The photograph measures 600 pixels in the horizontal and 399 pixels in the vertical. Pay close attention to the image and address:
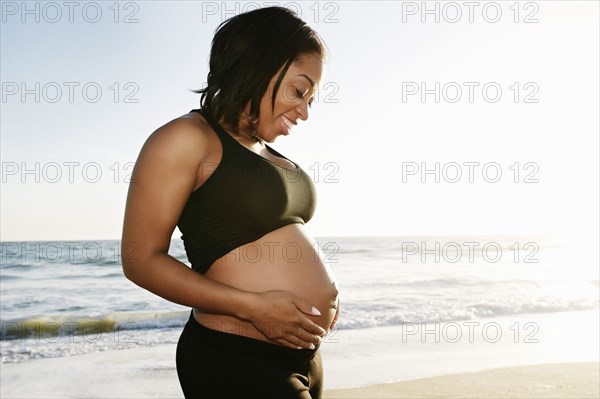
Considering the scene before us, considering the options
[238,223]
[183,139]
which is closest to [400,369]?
[238,223]

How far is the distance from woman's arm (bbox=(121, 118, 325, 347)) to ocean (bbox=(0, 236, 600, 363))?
17.3 ft

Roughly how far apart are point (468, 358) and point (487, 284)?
7627mm

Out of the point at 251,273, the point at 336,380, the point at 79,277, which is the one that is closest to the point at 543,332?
the point at 336,380

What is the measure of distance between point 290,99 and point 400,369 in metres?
4.07

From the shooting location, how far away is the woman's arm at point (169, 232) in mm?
1429

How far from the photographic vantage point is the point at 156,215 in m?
1.44

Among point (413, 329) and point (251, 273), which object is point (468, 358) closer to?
point (413, 329)

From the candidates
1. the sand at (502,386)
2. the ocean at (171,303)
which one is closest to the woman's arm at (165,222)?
the sand at (502,386)

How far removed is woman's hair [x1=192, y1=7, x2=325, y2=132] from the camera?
1.62m

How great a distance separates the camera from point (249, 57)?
164 centimetres

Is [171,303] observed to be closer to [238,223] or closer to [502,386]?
[502,386]

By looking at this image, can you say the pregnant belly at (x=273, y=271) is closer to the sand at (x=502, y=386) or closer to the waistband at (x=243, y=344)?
the waistband at (x=243, y=344)

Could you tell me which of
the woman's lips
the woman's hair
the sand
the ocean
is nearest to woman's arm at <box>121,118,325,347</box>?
the woman's hair

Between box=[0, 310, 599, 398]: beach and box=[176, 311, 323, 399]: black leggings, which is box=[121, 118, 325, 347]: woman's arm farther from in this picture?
box=[0, 310, 599, 398]: beach
